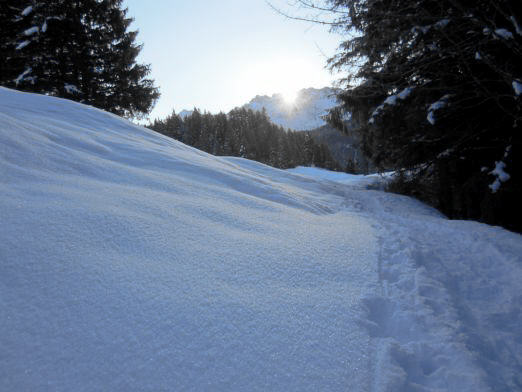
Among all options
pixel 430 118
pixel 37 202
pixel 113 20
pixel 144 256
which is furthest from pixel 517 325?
pixel 113 20

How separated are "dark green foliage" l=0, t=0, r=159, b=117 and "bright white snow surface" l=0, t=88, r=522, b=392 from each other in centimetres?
934

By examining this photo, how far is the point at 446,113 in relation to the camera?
3980 mm

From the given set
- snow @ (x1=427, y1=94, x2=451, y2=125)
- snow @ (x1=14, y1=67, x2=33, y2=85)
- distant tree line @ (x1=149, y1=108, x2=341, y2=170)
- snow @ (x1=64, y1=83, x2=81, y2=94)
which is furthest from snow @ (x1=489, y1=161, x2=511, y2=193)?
distant tree line @ (x1=149, y1=108, x2=341, y2=170)

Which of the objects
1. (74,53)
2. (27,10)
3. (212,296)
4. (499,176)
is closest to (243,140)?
(74,53)

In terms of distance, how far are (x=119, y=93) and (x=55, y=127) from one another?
895cm

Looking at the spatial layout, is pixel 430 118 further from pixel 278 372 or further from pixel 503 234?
pixel 278 372

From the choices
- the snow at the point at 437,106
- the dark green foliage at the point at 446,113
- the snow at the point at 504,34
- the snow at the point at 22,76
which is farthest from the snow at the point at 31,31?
the snow at the point at 504,34

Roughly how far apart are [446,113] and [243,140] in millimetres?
26246

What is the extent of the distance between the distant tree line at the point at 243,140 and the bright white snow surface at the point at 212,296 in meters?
25.6

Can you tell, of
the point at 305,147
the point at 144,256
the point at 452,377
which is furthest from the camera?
the point at 305,147

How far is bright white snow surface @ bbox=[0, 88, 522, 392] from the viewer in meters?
0.88

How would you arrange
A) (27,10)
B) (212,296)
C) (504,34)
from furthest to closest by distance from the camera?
(27,10) → (504,34) → (212,296)

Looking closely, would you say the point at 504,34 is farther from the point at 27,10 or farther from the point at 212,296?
the point at 27,10

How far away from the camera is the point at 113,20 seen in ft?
34.5
